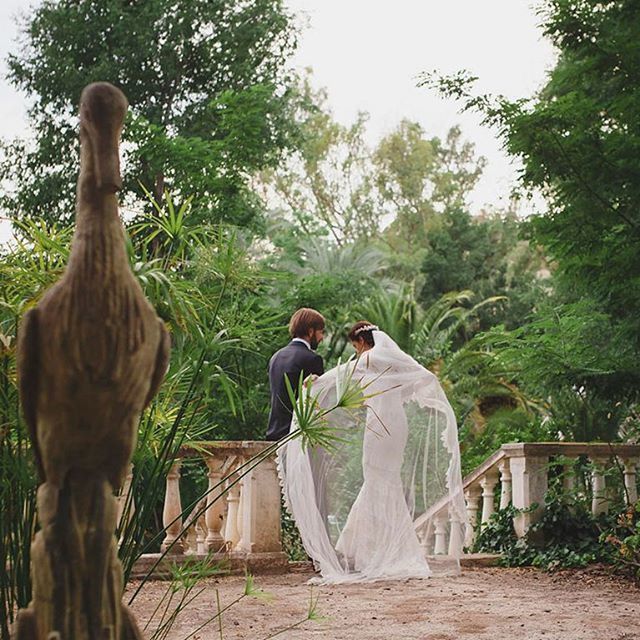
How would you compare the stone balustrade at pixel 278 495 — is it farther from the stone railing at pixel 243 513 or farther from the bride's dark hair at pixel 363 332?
the bride's dark hair at pixel 363 332

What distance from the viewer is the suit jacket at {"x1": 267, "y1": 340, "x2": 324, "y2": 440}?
809 centimetres

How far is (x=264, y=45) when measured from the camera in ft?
63.6

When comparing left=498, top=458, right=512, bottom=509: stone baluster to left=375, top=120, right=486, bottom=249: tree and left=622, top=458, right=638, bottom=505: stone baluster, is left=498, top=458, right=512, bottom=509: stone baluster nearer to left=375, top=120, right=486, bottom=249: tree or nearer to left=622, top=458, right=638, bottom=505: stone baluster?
left=622, top=458, right=638, bottom=505: stone baluster

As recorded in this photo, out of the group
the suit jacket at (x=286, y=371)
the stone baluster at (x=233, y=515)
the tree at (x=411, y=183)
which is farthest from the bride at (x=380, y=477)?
the tree at (x=411, y=183)

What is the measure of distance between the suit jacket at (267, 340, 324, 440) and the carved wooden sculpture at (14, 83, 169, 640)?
5.35 m

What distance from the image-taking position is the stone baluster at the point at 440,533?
8852 mm

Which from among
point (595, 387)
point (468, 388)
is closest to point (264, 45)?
point (468, 388)

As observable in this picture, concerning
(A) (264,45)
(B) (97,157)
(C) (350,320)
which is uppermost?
(A) (264,45)

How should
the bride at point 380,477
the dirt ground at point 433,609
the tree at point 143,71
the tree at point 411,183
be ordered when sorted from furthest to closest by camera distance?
the tree at point 411,183 → the tree at point 143,71 → the bride at point 380,477 → the dirt ground at point 433,609

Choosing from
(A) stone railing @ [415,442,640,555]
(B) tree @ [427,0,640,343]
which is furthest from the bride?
(B) tree @ [427,0,640,343]

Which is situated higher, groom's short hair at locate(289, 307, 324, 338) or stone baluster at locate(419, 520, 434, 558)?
groom's short hair at locate(289, 307, 324, 338)

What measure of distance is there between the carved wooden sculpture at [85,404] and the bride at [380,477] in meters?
5.61

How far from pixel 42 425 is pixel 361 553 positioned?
6.10 metres

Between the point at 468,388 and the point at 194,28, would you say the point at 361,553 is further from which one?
the point at 194,28
